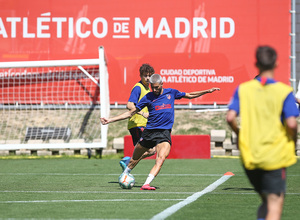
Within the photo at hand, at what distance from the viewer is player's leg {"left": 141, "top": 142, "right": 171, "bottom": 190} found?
Result: 34.3 feet

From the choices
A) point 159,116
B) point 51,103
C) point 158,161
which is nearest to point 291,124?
point 158,161

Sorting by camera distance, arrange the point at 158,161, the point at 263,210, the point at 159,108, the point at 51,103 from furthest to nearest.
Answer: the point at 51,103 → the point at 159,108 → the point at 158,161 → the point at 263,210

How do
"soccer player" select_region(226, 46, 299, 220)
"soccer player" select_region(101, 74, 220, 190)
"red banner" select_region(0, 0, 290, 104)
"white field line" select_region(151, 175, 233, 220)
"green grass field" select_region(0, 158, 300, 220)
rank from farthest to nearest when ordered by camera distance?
"red banner" select_region(0, 0, 290, 104) → "soccer player" select_region(101, 74, 220, 190) → "green grass field" select_region(0, 158, 300, 220) → "white field line" select_region(151, 175, 233, 220) → "soccer player" select_region(226, 46, 299, 220)

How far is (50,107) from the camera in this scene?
72.1 feet

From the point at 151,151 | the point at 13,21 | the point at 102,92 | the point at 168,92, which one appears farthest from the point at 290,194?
the point at 13,21

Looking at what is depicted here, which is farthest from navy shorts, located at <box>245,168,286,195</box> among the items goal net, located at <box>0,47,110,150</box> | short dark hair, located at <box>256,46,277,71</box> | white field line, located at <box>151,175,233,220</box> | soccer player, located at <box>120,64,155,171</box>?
goal net, located at <box>0,47,110,150</box>

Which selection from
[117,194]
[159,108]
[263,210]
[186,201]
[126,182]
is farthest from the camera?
[126,182]

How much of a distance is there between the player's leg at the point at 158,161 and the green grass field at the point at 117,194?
176 millimetres

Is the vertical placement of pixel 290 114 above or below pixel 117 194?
above

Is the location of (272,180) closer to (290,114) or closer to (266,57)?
(290,114)

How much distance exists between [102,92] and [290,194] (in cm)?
1075

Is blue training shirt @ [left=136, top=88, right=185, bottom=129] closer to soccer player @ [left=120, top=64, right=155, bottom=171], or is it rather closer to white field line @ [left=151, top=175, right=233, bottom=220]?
soccer player @ [left=120, top=64, right=155, bottom=171]

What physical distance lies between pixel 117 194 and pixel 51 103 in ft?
40.6

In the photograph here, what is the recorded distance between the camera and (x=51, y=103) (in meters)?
21.9
